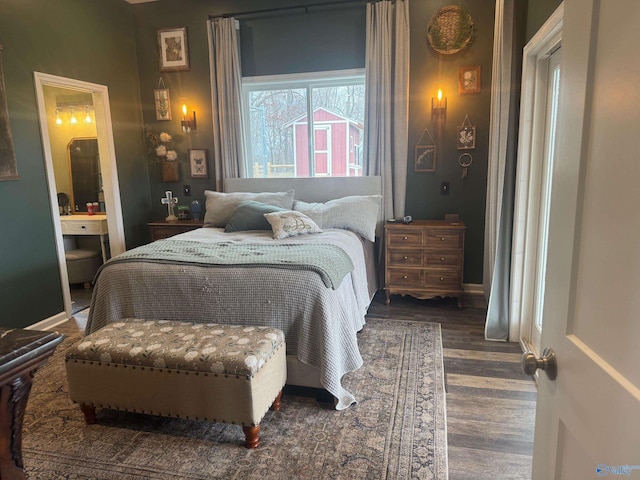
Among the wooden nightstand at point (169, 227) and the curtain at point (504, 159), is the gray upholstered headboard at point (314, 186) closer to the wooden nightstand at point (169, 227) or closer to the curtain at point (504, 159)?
the wooden nightstand at point (169, 227)

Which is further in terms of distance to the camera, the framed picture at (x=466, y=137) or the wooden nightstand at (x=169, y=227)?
the wooden nightstand at (x=169, y=227)

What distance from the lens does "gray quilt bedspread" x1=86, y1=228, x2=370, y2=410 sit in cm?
228

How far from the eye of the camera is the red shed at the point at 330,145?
4473 mm

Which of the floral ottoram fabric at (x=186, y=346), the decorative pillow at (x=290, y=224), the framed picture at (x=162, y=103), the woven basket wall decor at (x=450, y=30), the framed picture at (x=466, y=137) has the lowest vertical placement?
the floral ottoram fabric at (x=186, y=346)

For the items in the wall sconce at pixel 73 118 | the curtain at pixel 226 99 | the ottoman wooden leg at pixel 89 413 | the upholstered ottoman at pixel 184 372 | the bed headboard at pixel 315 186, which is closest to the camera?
the upholstered ottoman at pixel 184 372

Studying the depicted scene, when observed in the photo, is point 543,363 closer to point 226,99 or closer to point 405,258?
point 405,258

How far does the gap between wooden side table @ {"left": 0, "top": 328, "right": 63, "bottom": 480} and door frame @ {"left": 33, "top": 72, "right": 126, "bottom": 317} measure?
328cm

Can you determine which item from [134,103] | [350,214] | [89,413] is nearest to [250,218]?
[350,214]

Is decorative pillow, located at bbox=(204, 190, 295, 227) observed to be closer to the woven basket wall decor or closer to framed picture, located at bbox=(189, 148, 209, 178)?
framed picture, located at bbox=(189, 148, 209, 178)

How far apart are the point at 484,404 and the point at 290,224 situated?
192 cm

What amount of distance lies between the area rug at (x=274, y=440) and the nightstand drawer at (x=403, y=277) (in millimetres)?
1311

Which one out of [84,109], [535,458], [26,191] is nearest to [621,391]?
[535,458]

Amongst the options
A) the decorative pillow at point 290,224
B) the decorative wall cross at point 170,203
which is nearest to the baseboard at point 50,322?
the decorative wall cross at point 170,203

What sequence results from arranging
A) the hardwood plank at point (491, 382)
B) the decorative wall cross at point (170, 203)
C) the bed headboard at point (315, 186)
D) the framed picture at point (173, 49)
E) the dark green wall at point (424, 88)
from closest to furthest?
1. the hardwood plank at point (491, 382)
2. the dark green wall at point (424, 88)
3. the bed headboard at point (315, 186)
4. the framed picture at point (173, 49)
5. the decorative wall cross at point (170, 203)
